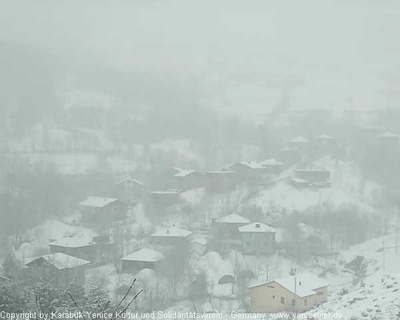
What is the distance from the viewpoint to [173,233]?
29.2 meters

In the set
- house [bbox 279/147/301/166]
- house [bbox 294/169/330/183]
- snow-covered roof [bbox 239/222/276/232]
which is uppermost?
house [bbox 279/147/301/166]

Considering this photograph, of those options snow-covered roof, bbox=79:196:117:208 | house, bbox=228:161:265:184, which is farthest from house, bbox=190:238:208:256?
house, bbox=228:161:265:184

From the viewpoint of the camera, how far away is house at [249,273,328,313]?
64.0ft

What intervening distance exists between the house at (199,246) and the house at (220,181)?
8972mm

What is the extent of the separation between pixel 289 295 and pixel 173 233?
1074 cm

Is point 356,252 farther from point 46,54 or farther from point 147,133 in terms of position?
point 46,54

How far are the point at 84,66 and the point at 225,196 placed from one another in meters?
51.4

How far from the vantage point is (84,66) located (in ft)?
267

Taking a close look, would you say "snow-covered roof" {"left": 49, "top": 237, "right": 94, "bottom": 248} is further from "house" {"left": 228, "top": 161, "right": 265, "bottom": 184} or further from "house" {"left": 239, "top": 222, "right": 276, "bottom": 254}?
"house" {"left": 228, "top": 161, "right": 265, "bottom": 184}


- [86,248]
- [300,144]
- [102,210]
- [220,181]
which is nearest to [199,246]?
[86,248]

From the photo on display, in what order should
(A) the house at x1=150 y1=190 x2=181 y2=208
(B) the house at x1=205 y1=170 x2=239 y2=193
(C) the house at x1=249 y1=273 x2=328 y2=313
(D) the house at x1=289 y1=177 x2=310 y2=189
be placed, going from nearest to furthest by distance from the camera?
(C) the house at x1=249 y1=273 x2=328 y2=313 → (A) the house at x1=150 y1=190 x2=181 y2=208 → (D) the house at x1=289 y1=177 x2=310 y2=189 → (B) the house at x1=205 y1=170 x2=239 y2=193

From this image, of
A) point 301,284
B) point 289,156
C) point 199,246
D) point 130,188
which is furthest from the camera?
point 289,156

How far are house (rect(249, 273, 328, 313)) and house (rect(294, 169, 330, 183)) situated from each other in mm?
17576

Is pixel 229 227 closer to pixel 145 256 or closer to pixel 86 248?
pixel 145 256
